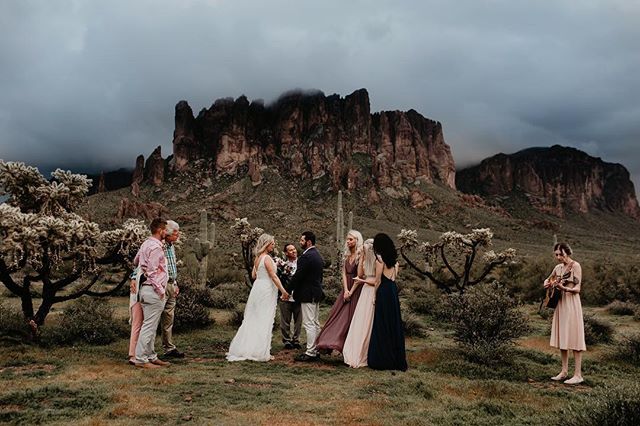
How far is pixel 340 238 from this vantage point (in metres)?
23.4

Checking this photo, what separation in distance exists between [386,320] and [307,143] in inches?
4427

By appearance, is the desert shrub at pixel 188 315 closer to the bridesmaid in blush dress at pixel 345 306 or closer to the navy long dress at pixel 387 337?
the bridesmaid in blush dress at pixel 345 306

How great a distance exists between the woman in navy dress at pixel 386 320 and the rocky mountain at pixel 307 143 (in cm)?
8511

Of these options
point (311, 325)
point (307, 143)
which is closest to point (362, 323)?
point (311, 325)

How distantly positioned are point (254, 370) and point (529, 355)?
19.5ft

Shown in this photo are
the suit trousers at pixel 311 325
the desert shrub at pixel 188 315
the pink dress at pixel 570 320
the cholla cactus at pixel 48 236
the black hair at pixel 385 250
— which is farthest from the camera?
the desert shrub at pixel 188 315

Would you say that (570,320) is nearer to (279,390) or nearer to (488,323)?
(488,323)

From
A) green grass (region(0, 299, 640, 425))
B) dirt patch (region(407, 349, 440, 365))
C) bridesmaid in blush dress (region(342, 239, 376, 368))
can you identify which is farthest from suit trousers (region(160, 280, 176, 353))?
dirt patch (region(407, 349, 440, 365))

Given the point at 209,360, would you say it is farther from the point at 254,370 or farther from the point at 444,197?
the point at 444,197

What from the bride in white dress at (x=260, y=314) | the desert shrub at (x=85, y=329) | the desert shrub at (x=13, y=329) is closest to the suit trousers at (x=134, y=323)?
the bride in white dress at (x=260, y=314)

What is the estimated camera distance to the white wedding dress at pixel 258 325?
8.75 metres

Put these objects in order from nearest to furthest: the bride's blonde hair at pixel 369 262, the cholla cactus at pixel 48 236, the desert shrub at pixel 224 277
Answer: the cholla cactus at pixel 48 236
the bride's blonde hair at pixel 369 262
the desert shrub at pixel 224 277

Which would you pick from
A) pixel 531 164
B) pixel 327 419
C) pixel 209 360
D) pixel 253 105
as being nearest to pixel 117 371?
pixel 209 360

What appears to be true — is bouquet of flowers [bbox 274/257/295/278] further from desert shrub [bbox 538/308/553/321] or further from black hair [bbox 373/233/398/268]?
desert shrub [bbox 538/308/553/321]
